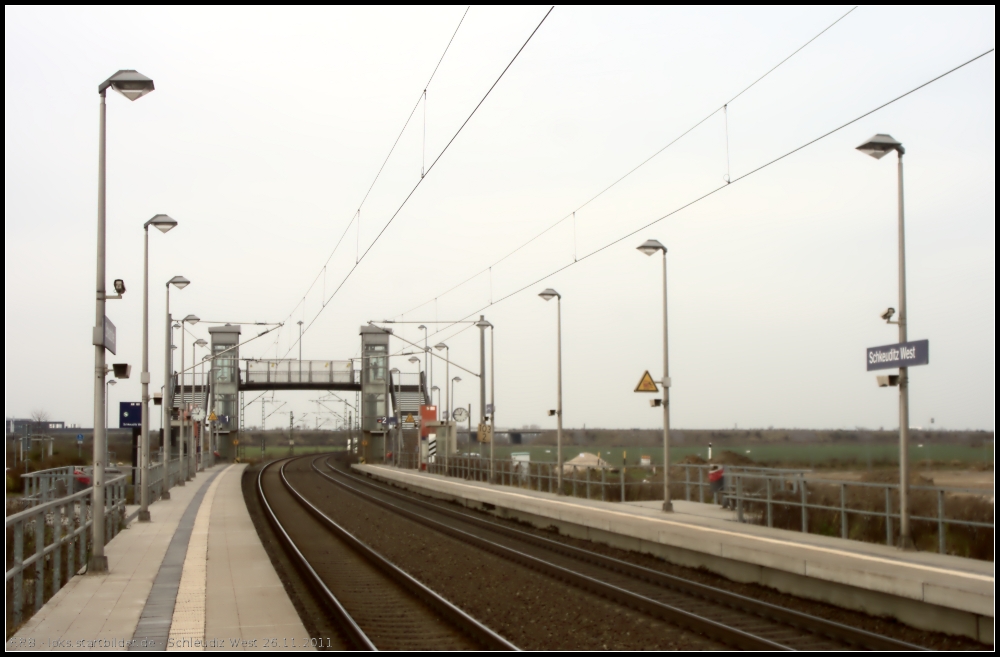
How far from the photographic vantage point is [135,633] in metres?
9.91

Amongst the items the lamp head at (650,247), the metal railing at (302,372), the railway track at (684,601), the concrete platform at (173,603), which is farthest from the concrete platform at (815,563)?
the metal railing at (302,372)

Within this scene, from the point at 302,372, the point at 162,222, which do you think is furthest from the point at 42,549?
the point at 302,372

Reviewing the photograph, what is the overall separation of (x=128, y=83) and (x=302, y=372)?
5256 centimetres

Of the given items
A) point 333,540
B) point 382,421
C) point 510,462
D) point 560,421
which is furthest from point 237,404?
point 333,540

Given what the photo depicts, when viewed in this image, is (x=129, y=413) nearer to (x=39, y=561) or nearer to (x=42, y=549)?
(x=42, y=549)

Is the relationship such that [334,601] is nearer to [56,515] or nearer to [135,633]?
[135,633]

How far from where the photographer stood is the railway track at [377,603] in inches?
414

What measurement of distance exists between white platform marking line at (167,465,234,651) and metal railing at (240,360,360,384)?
45.9 meters

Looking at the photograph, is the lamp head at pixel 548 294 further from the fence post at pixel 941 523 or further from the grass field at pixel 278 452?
the grass field at pixel 278 452

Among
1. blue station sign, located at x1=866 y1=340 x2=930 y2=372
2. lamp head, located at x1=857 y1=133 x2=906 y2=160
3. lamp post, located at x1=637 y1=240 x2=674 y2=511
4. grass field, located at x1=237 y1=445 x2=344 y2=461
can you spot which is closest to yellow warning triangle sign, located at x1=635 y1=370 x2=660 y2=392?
lamp post, located at x1=637 y1=240 x2=674 y2=511

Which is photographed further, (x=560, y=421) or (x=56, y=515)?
(x=560, y=421)

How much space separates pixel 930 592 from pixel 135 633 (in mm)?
8651

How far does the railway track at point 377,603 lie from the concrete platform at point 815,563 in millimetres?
4762

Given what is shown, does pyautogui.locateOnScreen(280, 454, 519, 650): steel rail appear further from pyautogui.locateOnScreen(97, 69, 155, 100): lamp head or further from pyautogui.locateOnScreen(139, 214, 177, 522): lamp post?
pyautogui.locateOnScreen(97, 69, 155, 100): lamp head
